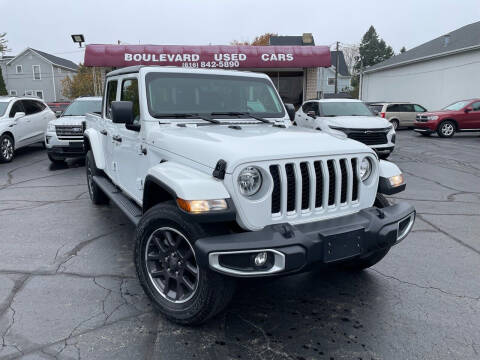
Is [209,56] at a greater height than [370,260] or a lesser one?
greater

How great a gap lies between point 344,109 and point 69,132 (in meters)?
7.56

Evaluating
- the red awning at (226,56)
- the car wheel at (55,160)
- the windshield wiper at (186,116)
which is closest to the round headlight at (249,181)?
the windshield wiper at (186,116)

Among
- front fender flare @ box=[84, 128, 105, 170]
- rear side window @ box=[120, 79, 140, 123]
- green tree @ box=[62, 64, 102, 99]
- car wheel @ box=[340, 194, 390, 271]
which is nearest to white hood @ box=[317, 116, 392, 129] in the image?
front fender flare @ box=[84, 128, 105, 170]

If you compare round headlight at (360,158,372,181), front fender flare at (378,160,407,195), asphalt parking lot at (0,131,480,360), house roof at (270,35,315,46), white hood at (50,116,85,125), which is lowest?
asphalt parking lot at (0,131,480,360)

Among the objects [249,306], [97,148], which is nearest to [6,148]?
[97,148]

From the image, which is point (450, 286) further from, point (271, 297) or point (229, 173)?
point (229, 173)

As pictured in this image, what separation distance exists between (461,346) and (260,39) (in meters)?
57.5

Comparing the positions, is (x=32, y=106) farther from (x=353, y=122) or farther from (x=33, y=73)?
(x=33, y=73)

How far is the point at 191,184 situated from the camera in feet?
8.48

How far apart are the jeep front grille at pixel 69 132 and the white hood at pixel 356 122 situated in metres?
6.36

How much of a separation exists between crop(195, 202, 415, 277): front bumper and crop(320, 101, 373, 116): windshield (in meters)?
9.16

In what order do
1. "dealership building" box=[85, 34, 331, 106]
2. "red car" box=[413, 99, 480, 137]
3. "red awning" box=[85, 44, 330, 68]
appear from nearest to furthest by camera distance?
"red car" box=[413, 99, 480, 137] < "dealership building" box=[85, 34, 331, 106] < "red awning" box=[85, 44, 330, 68]

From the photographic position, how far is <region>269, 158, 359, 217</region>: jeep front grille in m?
2.73

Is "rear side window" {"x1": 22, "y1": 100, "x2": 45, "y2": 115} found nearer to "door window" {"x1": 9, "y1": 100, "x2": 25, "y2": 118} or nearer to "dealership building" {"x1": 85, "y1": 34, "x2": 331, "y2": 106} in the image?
"door window" {"x1": 9, "y1": 100, "x2": 25, "y2": 118}
